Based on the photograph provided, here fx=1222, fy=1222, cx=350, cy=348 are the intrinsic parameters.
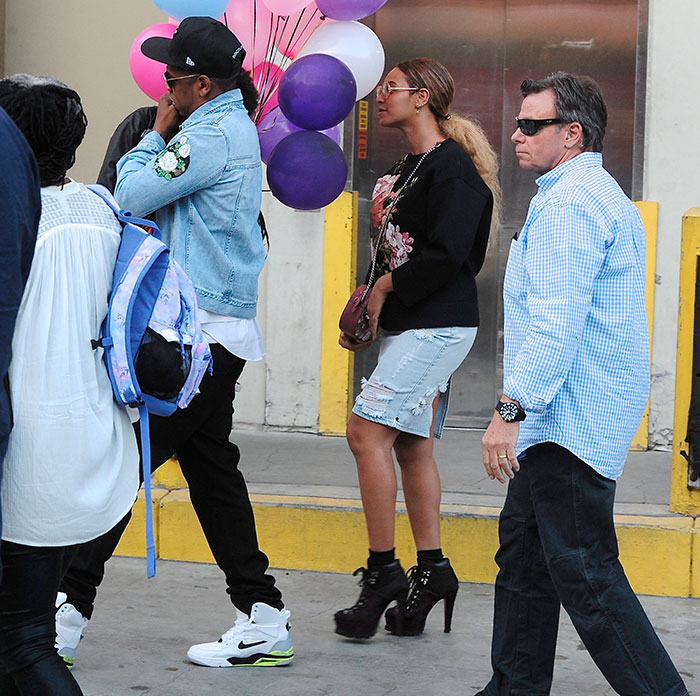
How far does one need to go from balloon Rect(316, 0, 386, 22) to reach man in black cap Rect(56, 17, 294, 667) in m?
0.70

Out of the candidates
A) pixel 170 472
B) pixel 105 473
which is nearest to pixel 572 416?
pixel 105 473

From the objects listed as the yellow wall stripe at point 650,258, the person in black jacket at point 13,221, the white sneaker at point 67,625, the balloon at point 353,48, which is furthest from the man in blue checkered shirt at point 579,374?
the yellow wall stripe at point 650,258

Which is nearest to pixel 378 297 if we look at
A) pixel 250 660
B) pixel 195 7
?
pixel 195 7

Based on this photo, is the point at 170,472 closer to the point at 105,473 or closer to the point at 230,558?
the point at 230,558

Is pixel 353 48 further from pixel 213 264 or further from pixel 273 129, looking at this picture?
pixel 213 264

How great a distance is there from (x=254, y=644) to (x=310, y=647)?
12.1 inches

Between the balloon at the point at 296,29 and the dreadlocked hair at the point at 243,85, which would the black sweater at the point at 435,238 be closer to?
the dreadlocked hair at the point at 243,85

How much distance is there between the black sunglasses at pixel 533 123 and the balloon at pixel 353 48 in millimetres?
1334

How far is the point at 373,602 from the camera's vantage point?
166 inches

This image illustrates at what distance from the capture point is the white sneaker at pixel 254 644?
3.95 meters

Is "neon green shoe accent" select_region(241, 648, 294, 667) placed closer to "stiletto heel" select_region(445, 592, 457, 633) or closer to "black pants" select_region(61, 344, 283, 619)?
"black pants" select_region(61, 344, 283, 619)

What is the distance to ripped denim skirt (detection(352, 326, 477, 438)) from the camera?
13.8ft

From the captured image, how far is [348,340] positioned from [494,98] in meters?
3.20

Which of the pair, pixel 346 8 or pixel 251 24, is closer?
pixel 346 8
